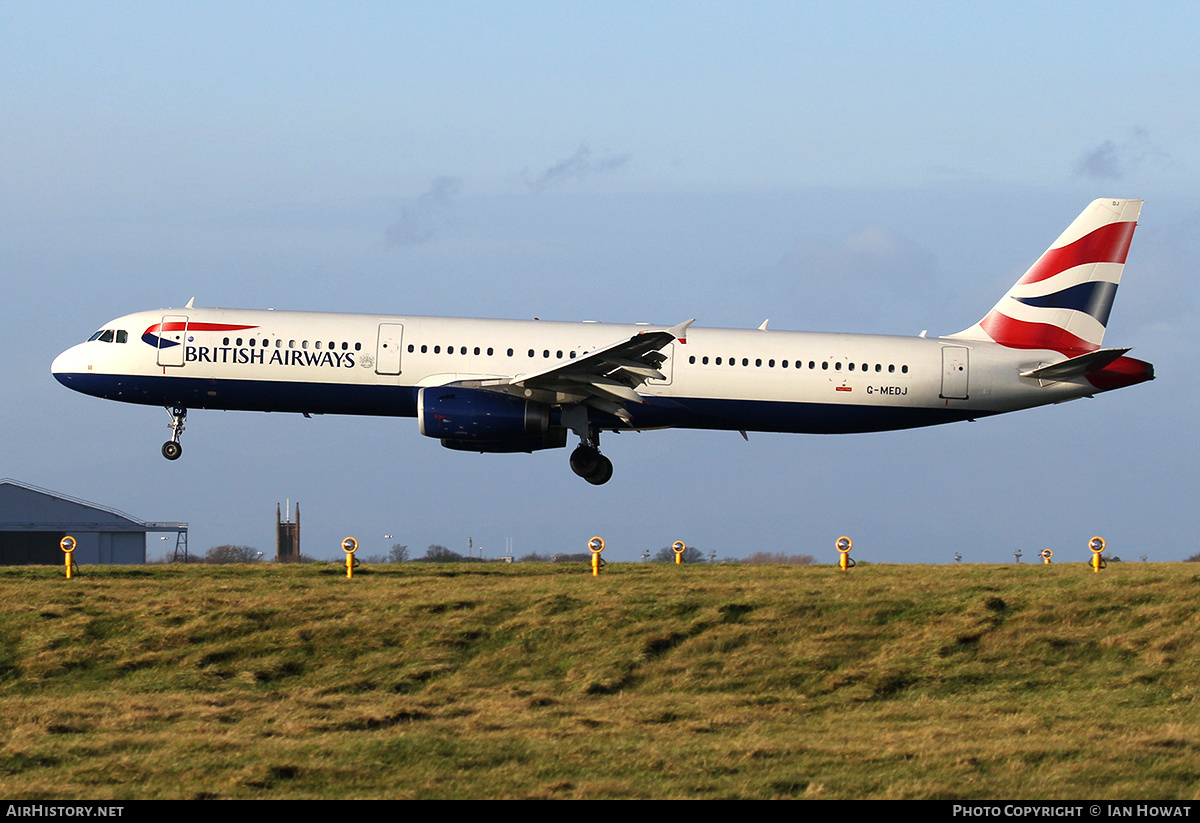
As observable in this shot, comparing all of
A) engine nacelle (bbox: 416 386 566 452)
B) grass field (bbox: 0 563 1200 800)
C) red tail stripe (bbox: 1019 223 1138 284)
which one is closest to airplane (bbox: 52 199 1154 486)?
engine nacelle (bbox: 416 386 566 452)

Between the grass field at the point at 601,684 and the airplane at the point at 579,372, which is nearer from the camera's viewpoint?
the grass field at the point at 601,684

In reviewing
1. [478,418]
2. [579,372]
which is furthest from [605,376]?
[478,418]

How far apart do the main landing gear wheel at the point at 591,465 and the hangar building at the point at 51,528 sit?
29.4 metres

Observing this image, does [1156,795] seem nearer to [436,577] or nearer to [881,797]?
[881,797]

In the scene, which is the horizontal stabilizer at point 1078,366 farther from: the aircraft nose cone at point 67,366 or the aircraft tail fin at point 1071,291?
the aircraft nose cone at point 67,366

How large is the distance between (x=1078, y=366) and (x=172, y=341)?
22720 mm

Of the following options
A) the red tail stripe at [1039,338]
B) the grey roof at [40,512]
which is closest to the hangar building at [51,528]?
the grey roof at [40,512]

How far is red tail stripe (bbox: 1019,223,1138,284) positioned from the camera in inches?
1348

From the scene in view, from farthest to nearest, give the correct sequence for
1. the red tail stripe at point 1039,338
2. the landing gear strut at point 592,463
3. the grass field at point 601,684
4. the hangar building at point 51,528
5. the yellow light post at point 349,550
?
the hangar building at point 51,528 → the red tail stripe at point 1039,338 → the landing gear strut at point 592,463 → the yellow light post at point 349,550 → the grass field at point 601,684

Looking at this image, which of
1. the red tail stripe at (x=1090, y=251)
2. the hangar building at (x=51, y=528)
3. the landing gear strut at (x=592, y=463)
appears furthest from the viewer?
the hangar building at (x=51, y=528)

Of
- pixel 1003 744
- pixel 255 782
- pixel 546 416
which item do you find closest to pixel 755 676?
pixel 1003 744

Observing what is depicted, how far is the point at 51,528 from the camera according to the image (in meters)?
55.0

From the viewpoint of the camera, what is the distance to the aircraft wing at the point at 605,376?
29250 millimetres

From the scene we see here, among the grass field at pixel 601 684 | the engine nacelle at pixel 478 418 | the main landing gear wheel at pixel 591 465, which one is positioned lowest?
the grass field at pixel 601 684
